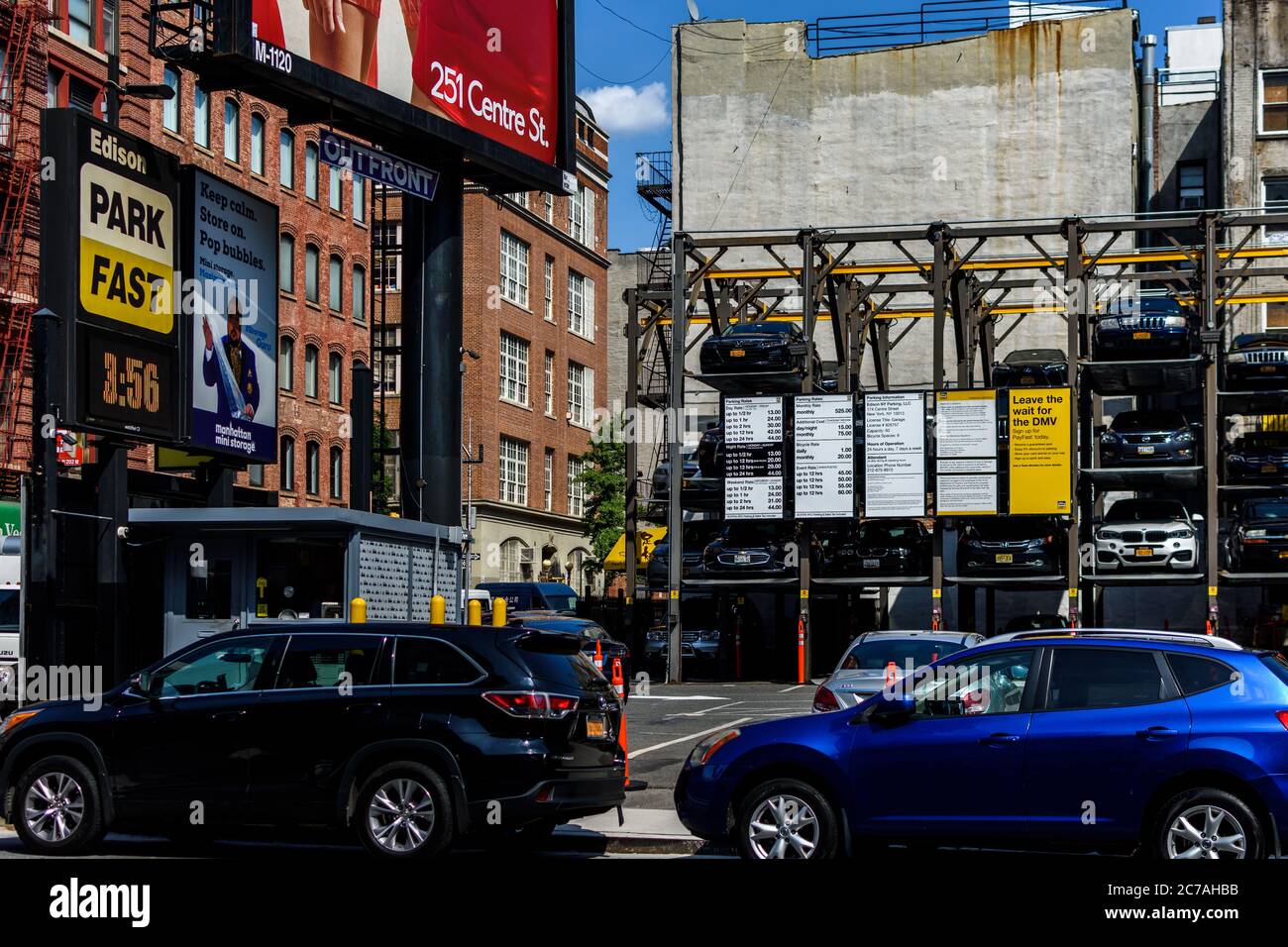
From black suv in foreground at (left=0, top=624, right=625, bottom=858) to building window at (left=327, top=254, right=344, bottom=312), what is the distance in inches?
1760

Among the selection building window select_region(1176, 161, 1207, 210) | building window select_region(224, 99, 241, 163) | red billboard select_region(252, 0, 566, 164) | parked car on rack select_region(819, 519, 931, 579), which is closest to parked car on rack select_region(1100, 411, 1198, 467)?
parked car on rack select_region(819, 519, 931, 579)

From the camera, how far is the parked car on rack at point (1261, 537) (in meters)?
34.6

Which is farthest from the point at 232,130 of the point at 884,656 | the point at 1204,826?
the point at 1204,826

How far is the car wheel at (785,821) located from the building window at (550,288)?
5840cm

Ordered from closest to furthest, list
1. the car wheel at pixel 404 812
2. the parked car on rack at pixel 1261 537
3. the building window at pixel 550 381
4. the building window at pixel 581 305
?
1. the car wheel at pixel 404 812
2. the parked car on rack at pixel 1261 537
3. the building window at pixel 550 381
4. the building window at pixel 581 305

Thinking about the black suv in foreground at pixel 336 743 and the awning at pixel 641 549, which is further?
the awning at pixel 641 549

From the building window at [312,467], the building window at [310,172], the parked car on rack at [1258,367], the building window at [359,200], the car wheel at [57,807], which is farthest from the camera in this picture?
the building window at [359,200]

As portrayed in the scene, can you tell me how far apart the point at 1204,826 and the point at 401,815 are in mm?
5230

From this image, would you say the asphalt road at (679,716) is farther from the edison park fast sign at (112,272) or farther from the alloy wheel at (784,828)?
the edison park fast sign at (112,272)

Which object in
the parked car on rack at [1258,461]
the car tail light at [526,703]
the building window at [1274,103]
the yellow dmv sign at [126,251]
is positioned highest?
the building window at [1274,103]

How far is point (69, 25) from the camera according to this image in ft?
134

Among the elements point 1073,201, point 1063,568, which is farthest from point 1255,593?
point 1073,201

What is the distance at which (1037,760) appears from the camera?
10.6 meters

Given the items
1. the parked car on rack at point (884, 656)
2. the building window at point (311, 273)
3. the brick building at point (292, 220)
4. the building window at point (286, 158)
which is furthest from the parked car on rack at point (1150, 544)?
the building window at point (286, 158)
